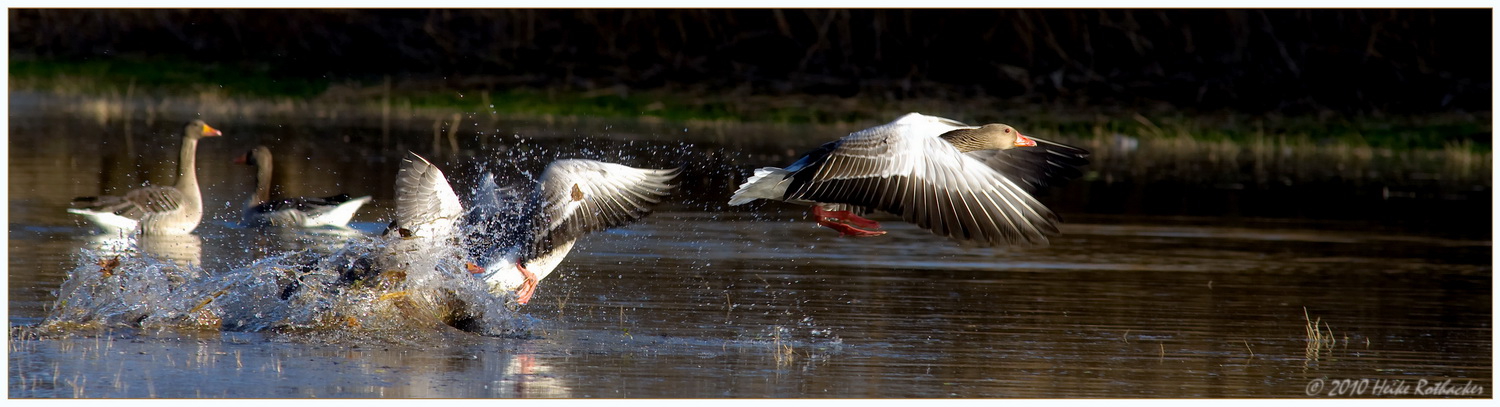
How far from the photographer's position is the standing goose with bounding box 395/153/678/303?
345 inches

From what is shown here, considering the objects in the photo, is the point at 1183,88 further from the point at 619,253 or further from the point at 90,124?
the point at 619,253

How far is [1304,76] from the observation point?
2655 centimetres

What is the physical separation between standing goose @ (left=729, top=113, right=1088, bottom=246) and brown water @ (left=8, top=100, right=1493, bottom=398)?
61 cm

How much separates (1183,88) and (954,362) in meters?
19.3

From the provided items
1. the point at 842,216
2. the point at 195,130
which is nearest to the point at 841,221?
the point at 842,216

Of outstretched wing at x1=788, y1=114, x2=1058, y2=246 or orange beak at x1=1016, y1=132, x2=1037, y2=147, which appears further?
orange beak at x1=1016, y1=132, x2=1037, y2=147

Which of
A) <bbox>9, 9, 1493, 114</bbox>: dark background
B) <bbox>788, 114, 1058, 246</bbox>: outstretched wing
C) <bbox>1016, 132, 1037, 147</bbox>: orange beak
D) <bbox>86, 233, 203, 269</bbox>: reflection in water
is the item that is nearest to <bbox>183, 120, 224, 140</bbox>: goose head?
<bbox>86, 233, 203, 269</bbox>: reflection in water

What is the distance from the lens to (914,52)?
2823 centimetres

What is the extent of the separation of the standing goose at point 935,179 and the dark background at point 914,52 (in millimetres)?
16840

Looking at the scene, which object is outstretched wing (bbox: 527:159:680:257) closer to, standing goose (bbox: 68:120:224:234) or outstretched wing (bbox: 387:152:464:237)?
outstretched wing (bbox: 387:152:464:237)

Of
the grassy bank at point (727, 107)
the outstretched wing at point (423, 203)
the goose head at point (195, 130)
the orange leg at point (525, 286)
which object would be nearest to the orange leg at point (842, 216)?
the orange leg at point (525, 286)

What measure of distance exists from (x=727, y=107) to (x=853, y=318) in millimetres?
16388
